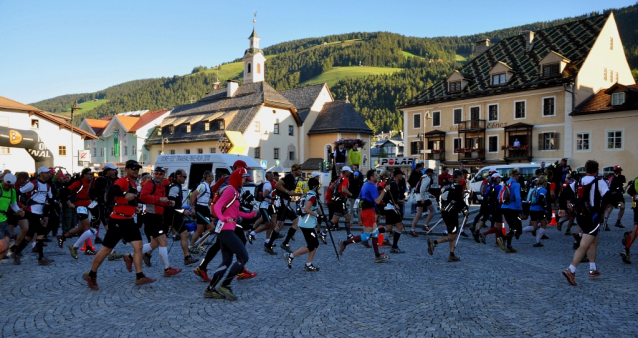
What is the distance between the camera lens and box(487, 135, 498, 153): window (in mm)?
40594

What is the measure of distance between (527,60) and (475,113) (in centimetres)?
617

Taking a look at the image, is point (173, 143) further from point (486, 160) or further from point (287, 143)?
point (486, 160)

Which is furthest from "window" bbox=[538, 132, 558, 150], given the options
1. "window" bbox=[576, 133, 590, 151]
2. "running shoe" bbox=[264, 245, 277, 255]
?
"running shoe" bbox=[264, 245, 277, 255]

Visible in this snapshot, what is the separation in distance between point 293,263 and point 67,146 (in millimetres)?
40759

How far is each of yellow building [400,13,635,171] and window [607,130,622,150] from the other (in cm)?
261

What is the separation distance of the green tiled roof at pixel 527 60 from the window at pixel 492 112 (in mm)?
1218

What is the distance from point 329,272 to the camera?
27.2 ft

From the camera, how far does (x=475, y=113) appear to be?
41500mm

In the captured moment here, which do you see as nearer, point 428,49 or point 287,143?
point 287,143

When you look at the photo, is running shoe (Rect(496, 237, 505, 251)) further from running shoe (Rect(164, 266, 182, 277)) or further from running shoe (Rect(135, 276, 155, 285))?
running shoe (Rect(135, 276, 155, 285))

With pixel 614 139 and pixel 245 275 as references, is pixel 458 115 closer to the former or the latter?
pixel 614 139

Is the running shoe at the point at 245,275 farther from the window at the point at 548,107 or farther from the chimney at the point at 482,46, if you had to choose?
the chimney at the point at 482,46

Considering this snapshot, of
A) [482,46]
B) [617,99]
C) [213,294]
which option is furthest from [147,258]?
[482,46]

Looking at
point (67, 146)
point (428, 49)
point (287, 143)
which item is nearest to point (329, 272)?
point (67, 146)
